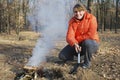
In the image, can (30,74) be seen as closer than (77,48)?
Yes

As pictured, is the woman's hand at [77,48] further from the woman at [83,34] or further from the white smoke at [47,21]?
the white smoke at [47,21]

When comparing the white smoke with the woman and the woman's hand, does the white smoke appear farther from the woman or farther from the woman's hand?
the woman's hand

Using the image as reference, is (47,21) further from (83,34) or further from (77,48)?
Answer: (77,48)

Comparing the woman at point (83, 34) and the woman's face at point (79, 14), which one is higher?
the woman's face at point (79, 14)

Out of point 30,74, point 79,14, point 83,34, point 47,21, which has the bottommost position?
point 30,74

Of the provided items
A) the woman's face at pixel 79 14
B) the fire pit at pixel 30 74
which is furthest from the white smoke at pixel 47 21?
the woman's face at pixel 79 14

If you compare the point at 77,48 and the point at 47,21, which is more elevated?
the point at 47,21

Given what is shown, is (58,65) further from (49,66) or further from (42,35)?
(42,35)

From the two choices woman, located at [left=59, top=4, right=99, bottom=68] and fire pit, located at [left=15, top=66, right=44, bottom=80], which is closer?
fire pit, located at [left=15, top=66, right=44, bottom=80]

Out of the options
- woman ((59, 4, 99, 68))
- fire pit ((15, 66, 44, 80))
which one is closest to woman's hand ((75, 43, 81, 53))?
woman ((59, 4, 99, 68))

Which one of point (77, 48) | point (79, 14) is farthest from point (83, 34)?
point (79, 14)

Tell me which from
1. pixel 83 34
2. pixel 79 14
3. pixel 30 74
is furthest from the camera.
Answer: pixel 83 34

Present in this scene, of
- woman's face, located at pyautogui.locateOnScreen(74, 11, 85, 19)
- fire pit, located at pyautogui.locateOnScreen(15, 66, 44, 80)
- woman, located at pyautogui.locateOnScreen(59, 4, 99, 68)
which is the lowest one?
fire pit, located at pyautogui.locateOnScreen(15, 66, 44, 80)

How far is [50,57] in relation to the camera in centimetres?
976
